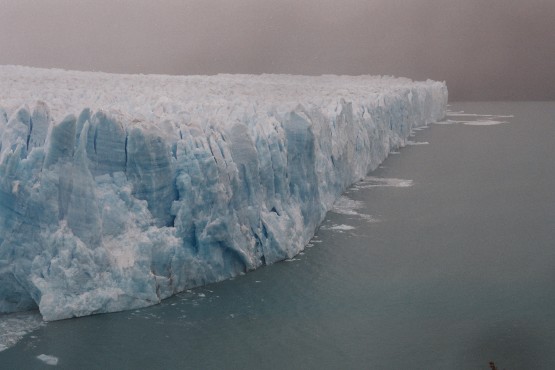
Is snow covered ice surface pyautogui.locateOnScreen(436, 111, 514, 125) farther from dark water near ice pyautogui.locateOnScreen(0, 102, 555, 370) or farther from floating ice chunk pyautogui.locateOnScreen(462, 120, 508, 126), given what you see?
dark water near ice pyautogui.locateOnScreen(0, 102, 555, 370)

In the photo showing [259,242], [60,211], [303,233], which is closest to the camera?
[60,211]

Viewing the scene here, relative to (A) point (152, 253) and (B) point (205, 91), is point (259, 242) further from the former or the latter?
(B) point (205, 91)

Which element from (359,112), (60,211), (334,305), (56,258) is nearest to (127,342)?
(56,258)

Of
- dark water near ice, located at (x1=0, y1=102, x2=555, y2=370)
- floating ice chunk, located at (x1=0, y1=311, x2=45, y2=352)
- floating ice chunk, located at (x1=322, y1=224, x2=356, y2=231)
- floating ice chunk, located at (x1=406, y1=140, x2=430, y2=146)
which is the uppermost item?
floating ice chunk, located at (x1=0, y1=311, x2=45, y2=352)

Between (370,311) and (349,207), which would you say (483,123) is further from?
(370,311)

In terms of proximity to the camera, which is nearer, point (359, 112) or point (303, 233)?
point (303, 233)

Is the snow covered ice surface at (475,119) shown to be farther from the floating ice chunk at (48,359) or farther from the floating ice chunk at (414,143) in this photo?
the floating ice chunk at (48,359)

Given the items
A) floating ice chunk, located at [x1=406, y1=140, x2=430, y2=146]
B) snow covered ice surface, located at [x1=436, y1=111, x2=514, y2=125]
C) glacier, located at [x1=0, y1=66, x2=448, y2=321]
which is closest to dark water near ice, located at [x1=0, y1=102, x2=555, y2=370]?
glacier, located at [x1=0, y1=66, x2=448, y2=321]
